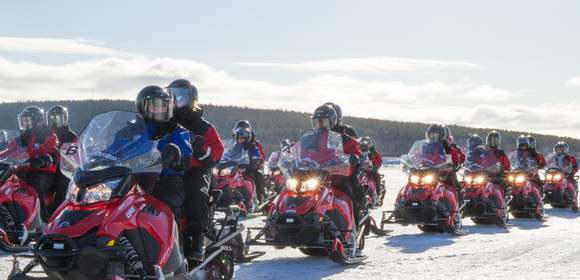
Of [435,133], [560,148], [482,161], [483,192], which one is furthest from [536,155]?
[435,133]

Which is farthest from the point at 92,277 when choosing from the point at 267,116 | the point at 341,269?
the point at 267,116

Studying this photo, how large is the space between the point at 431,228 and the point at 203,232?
8.48 metres

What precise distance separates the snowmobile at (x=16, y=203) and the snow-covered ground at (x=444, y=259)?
0.87m

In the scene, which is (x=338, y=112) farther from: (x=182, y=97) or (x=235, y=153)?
(x=235, y=153)

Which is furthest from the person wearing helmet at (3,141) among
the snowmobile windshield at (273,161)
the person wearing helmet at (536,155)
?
the person wearing helmet at (536,155)

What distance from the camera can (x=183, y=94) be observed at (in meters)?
8.05

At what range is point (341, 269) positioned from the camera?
9.90 meters

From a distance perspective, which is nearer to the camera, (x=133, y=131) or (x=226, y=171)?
(x=133, y=131)

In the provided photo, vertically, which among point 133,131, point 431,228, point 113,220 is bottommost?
point 431,228

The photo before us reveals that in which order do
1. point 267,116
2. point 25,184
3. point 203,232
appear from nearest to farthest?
1. point 203,232
2. point 25,184
3. point 267,116

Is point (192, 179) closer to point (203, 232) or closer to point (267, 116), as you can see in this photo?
point (203, 232)

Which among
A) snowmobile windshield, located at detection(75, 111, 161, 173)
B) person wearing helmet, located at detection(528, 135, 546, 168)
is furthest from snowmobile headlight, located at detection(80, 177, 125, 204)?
person wearing helmet, located at detection(528, 135, 546, 168)

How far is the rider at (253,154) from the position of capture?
730 inches

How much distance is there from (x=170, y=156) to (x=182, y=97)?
1.94 metres
